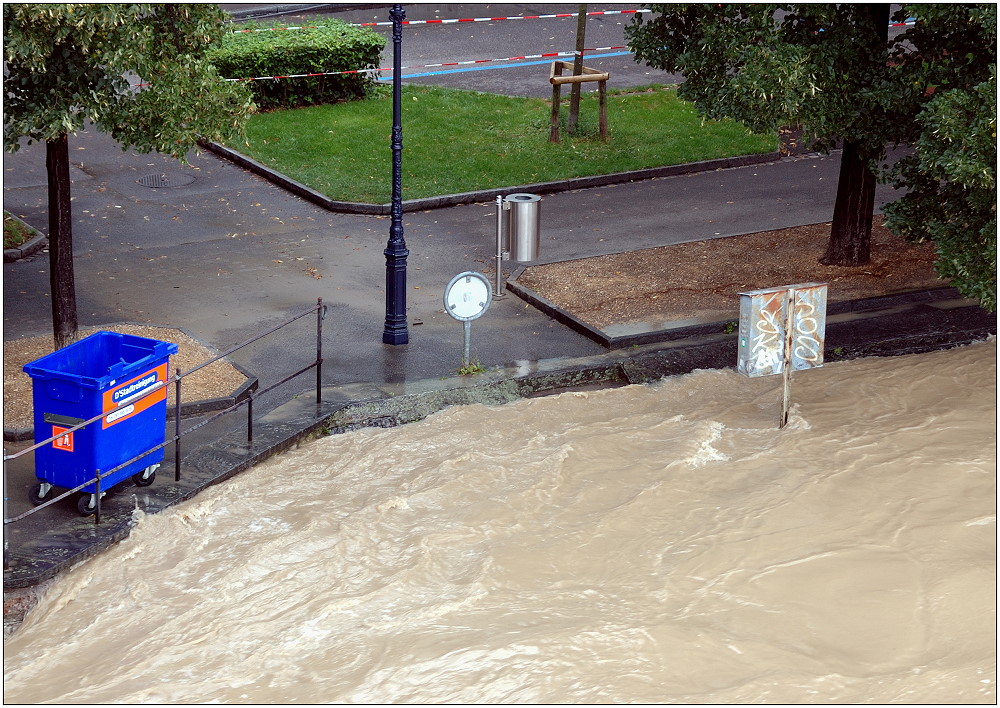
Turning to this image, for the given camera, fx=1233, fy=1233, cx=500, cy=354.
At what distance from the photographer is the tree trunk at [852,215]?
14.1m

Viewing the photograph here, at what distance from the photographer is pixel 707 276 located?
47.1 ft

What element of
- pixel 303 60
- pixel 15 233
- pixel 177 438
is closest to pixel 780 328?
pixel 177 438

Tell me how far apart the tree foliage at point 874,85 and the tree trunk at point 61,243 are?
19.2ft

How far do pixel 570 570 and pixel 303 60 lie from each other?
1479cm

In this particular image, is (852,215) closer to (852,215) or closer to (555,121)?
(852,215)

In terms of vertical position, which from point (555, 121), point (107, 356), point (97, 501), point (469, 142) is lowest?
point (97, 501)

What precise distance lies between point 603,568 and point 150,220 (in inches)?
392

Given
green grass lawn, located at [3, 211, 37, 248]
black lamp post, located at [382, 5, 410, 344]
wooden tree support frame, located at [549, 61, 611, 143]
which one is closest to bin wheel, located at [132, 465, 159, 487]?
black lamp post, located at [382, 5, 410, 344]

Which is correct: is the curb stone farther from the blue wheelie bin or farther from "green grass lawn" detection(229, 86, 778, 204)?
the blue wheelie bin

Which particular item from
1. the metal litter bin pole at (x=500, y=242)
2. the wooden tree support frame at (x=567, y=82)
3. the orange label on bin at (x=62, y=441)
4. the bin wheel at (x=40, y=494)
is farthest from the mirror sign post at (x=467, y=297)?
the wooden tree support frame at (x=567, y=82)

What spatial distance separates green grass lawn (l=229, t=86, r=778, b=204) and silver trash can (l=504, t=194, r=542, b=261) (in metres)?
3.56

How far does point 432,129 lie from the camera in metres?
20.2

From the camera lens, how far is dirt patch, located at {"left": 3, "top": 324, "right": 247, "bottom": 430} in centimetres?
1066

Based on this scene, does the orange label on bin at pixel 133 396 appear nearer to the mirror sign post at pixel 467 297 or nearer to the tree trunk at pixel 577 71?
the mirror sign post at pixel 467 297
